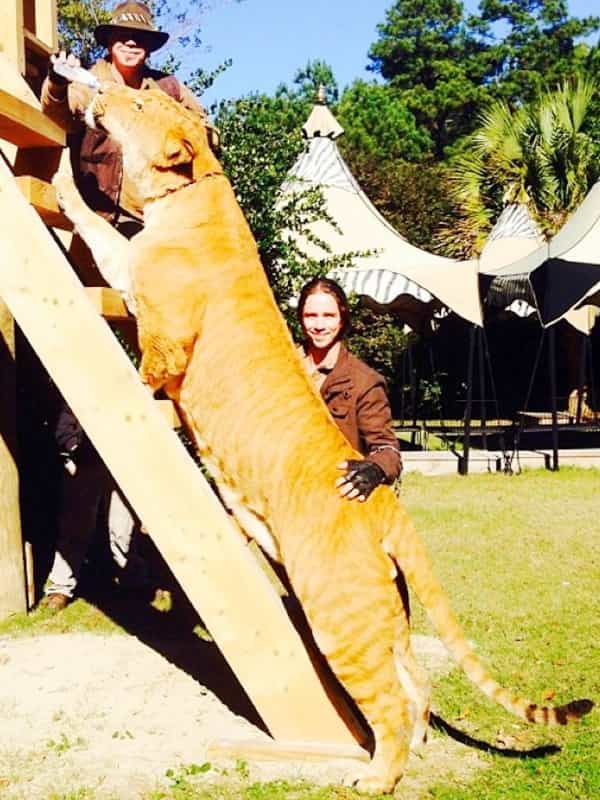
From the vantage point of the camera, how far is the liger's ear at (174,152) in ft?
12.8

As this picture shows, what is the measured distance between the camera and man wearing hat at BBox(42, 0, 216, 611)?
4344 mm

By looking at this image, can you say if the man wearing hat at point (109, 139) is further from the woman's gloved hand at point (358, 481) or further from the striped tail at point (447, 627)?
the striped tail at point (447, 627)

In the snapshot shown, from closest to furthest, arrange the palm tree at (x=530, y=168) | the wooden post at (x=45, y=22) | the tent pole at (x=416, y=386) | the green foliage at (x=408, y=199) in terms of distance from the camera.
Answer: the wooden post at (x=45, y=22), the tent pole at (x=416, y=386), the palm tree at (x=530, y=168), the green foliage at (x=408, y=199)

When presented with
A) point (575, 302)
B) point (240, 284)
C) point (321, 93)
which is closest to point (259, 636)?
point (240, 284)

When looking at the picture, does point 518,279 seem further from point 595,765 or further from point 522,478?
point 595,765

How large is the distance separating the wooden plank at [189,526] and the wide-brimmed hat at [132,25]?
1525 mm

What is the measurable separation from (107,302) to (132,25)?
1621 mm

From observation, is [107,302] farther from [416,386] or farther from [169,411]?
[416,386]

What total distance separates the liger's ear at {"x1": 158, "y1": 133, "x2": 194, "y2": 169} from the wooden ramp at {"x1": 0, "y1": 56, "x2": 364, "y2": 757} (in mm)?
597

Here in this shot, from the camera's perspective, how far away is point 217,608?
3762 mm

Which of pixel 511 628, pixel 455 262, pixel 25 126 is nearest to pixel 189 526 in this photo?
pixel 25 126

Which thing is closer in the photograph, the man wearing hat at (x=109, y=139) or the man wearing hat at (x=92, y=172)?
the man wearing hat at (x=92, y=172)

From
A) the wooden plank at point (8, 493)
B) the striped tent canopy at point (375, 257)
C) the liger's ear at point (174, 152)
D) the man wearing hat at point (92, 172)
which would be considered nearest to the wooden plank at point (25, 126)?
the man wearing hat at point (92, 172)

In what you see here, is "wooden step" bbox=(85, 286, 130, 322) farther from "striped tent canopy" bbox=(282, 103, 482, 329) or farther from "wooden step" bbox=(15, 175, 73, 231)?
"striped tent canopy" bbox=(282, 103, 482, 329)
